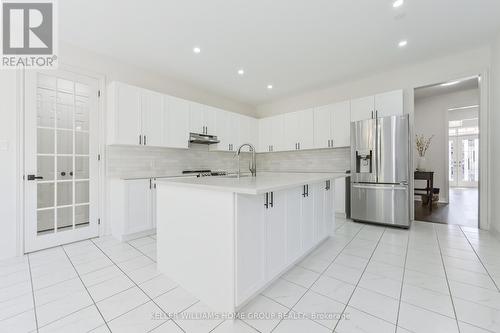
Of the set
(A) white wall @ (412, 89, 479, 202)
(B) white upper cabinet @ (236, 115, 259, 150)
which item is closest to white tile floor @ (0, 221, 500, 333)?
(B) white upper cabinet @ (236, 115, 259, 150)

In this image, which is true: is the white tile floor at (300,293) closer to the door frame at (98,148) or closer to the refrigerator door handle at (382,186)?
the door frame at (98,148)

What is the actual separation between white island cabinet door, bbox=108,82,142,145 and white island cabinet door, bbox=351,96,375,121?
12.3ft

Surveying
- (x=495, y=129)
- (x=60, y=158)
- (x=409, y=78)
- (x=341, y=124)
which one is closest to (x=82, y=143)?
(x=60, y=158)

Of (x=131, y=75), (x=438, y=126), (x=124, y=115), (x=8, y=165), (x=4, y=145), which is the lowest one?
(x=8, y=165)

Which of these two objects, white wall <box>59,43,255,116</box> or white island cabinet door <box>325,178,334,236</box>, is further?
white wall <box>59,43,255,116</box>

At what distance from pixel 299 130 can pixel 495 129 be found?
297 centimetres

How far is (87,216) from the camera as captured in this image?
122 inches

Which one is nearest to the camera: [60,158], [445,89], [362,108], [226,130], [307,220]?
[307,220]

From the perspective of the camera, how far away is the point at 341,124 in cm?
420

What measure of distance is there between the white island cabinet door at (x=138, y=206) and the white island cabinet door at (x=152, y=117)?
70 cm

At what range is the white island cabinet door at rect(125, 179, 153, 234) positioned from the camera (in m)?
2.99

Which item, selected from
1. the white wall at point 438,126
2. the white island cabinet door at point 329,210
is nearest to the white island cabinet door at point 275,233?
the white island cabinet door at point 329,210

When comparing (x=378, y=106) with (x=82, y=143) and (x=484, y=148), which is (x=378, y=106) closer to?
(x=484, y=148)

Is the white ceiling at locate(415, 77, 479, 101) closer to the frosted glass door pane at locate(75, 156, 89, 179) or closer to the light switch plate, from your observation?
the frosted glass door pane at locate(75, 156, 89, 179)
